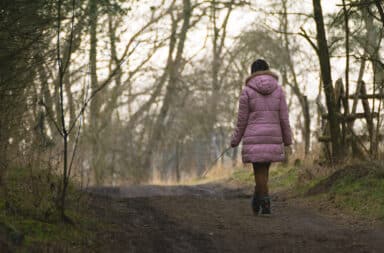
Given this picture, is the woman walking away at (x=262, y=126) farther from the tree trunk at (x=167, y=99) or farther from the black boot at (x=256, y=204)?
the tree trunk at (x=167, y=99)

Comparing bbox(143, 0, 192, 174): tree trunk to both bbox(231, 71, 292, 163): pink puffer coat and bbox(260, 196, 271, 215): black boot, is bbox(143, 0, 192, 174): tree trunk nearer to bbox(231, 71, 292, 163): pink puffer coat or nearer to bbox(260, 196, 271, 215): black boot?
bbox(231, 71, 292, 163): pink puffer coat

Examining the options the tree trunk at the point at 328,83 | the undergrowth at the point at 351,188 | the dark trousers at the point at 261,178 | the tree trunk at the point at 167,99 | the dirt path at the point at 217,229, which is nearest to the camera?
the dirt path at the point at 217,229

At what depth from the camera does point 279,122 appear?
339 inches

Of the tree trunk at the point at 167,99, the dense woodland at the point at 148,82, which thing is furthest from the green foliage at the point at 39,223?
the tree trunk at the point at 167,99

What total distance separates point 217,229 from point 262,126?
180 centimetres

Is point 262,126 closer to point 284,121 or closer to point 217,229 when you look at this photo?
point 284,121

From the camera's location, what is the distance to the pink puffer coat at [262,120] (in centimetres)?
845

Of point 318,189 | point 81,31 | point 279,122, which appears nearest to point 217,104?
point 81,31

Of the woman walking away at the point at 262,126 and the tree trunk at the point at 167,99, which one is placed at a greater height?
the tree trunk at the point at 167,99

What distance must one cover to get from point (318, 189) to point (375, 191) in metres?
1.67

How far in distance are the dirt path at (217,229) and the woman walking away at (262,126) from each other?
0.58 metres

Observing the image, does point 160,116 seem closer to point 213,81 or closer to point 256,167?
point 213,81

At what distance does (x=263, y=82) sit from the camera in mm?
8547

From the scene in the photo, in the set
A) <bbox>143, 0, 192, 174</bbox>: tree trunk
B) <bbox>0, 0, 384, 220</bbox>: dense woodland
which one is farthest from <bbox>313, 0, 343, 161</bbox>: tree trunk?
<bbox>143, 0, 192, 174</bbox>: tree trunk
